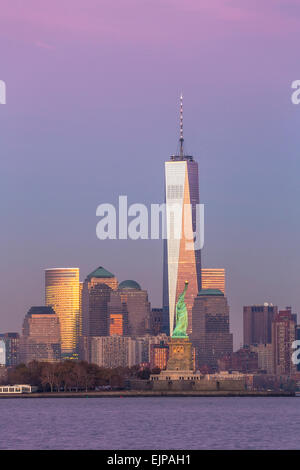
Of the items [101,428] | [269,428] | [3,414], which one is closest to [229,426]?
[269,428]

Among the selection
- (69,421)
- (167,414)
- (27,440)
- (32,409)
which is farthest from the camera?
(32,409)

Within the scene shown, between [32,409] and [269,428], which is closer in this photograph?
[269,428]
